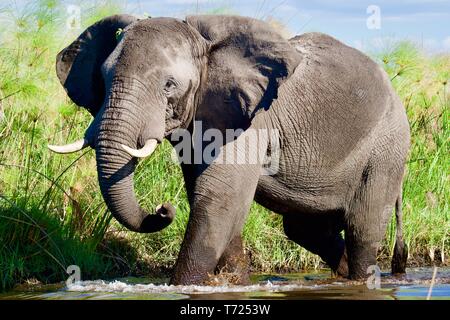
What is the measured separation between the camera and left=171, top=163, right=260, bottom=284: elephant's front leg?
7.69 meters

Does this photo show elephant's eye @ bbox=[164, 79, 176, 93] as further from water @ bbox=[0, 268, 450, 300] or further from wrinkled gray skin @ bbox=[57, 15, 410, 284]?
water @ bbox=[0, 268, 450, 300]

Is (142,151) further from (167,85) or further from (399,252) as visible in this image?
(399,252)

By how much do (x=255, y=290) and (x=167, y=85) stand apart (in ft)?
5.61

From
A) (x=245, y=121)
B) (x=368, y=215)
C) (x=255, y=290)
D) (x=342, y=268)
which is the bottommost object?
(x=255, y=290)

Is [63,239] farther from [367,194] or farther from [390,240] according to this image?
[390,240]

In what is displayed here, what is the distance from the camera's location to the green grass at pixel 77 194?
905 centimetres

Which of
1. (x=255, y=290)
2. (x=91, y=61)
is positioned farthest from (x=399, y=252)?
(x=91, y=61)

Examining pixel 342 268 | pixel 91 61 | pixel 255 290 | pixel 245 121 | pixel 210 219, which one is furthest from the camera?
pixel 342 268

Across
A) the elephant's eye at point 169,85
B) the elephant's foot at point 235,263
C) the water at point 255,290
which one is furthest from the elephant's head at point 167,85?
the elephant's foot at point 235,263

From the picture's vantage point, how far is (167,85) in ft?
24.6

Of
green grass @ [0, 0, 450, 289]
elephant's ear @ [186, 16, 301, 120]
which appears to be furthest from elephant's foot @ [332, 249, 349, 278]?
elephant's ear @ [186, 16, 301, 120]

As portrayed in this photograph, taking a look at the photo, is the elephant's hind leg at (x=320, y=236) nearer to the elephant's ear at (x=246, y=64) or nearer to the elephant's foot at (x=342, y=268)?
the elephant's foot at (x=342, y=268)

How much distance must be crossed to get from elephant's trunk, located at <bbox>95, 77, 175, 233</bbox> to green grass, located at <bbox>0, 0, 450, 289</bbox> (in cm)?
110
